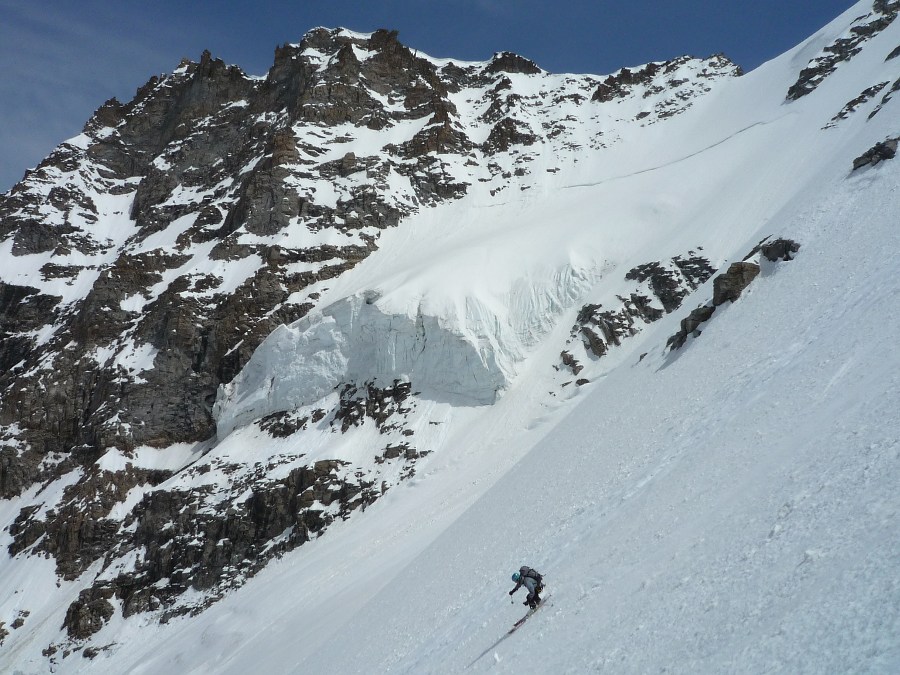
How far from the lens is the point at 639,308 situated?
46156 millimetres

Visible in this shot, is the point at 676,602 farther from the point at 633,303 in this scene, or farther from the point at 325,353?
the point at 325,353

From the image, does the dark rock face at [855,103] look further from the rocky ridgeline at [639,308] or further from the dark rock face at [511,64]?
the dark rock face at [511,64]

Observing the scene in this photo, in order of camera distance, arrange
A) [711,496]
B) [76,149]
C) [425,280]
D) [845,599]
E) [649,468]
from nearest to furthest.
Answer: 1. [845,599]
2. [711,496]
3. [649,468]
4. [425,280]
5. [76,149]

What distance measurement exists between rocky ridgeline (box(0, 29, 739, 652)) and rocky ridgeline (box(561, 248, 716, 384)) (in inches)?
20.4

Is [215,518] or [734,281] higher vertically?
[215,518]

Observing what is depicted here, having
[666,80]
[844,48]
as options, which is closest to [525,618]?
[844,48]

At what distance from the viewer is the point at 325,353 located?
5306 cm

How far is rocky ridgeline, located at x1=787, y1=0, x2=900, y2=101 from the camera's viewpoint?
66625 millimetres

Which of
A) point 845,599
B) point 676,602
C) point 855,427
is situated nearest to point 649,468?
point 855,427

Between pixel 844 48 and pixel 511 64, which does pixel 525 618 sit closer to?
pixel 844 48

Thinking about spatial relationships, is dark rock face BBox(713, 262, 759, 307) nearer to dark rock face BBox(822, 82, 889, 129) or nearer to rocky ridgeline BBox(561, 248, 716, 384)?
rocky ridgeline BBox(561, 248, 716, 384)

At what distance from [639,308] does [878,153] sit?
1932 cm

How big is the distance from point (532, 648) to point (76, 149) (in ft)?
381

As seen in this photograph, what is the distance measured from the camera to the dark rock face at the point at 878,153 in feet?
93.4
